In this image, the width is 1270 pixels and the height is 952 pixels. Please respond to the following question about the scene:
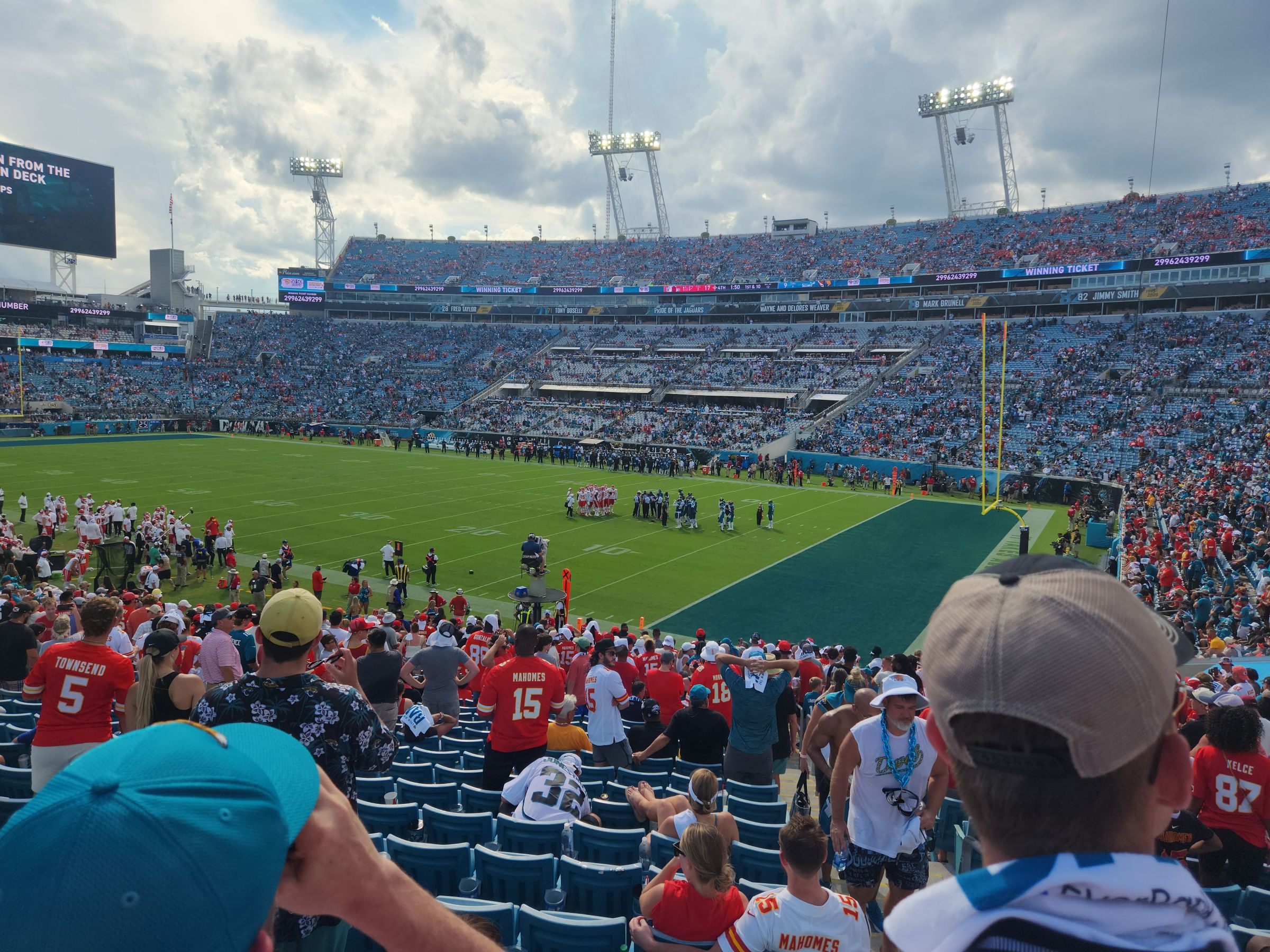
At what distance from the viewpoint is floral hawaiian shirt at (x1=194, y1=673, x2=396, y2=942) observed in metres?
3.19

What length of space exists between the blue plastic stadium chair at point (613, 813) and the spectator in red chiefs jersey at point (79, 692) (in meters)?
3.45

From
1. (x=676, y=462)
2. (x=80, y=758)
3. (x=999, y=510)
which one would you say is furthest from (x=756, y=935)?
(x=676, y=462)

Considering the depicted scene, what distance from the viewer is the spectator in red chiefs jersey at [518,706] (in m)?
6.12

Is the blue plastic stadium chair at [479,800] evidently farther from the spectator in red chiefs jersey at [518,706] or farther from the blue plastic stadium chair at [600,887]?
the blue plastic stadium chair at [600,887]

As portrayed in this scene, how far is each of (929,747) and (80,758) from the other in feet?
13.4

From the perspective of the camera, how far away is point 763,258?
79.5 meters

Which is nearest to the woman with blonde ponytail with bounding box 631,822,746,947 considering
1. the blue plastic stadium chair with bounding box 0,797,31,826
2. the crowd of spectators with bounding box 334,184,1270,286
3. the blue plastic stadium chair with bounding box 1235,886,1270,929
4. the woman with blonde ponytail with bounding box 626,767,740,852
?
the woman with blonde ponytail with bounding box 626,767,740,852

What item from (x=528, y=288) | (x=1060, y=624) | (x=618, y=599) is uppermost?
(x=528, y=288)

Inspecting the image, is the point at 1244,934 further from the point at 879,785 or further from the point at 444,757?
the point at 444,757

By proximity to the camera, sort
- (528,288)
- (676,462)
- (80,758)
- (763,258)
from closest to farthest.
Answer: (80,758)
(676,462)
(763,258)
(528,288)

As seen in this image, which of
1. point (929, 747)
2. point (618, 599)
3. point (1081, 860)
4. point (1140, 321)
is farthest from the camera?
point (1140, 321)

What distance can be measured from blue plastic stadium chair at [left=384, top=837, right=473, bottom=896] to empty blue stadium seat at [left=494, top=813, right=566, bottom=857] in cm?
44

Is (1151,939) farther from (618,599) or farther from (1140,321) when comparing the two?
(1140,321)

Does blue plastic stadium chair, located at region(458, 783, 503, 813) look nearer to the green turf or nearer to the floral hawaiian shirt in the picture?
the floral hawaiian shirt
